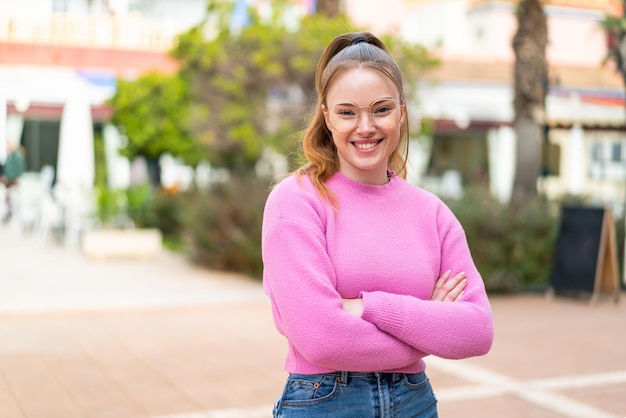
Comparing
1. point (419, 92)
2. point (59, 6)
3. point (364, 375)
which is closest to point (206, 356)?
point (364, 375)

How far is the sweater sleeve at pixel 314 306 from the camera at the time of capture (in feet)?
7.22

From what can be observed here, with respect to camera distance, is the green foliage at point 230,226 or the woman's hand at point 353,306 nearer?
the woman's hand at point 353,306

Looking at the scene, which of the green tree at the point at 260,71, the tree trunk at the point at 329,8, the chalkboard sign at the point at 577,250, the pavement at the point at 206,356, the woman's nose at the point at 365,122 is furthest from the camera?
the tree trunk at the point at 329,8

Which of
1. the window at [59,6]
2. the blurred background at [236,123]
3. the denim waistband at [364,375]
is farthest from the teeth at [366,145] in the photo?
the window at [59,6]

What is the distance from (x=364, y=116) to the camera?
2.33 meters

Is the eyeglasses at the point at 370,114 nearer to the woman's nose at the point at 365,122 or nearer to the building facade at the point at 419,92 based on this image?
the woman's nose at the point at 365,122

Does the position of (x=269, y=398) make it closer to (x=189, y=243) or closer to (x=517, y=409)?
(x=517, y=409)

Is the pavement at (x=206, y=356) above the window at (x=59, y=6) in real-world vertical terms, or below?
below

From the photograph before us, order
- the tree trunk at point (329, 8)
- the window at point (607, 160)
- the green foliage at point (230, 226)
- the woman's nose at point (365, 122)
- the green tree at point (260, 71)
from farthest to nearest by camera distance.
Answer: the window at point (607, 160), the tree trunk at point (329, 8), the green tree at point (260, 71), the green foliage at point (230, 226), the woman's nose at point (365, 122)

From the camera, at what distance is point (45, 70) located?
23281 mm

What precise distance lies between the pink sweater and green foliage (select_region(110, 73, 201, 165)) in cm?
1625

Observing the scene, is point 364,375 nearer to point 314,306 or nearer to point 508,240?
point 314,306

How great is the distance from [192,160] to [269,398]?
1304cm

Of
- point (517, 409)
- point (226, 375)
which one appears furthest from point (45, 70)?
point (517, 409)
